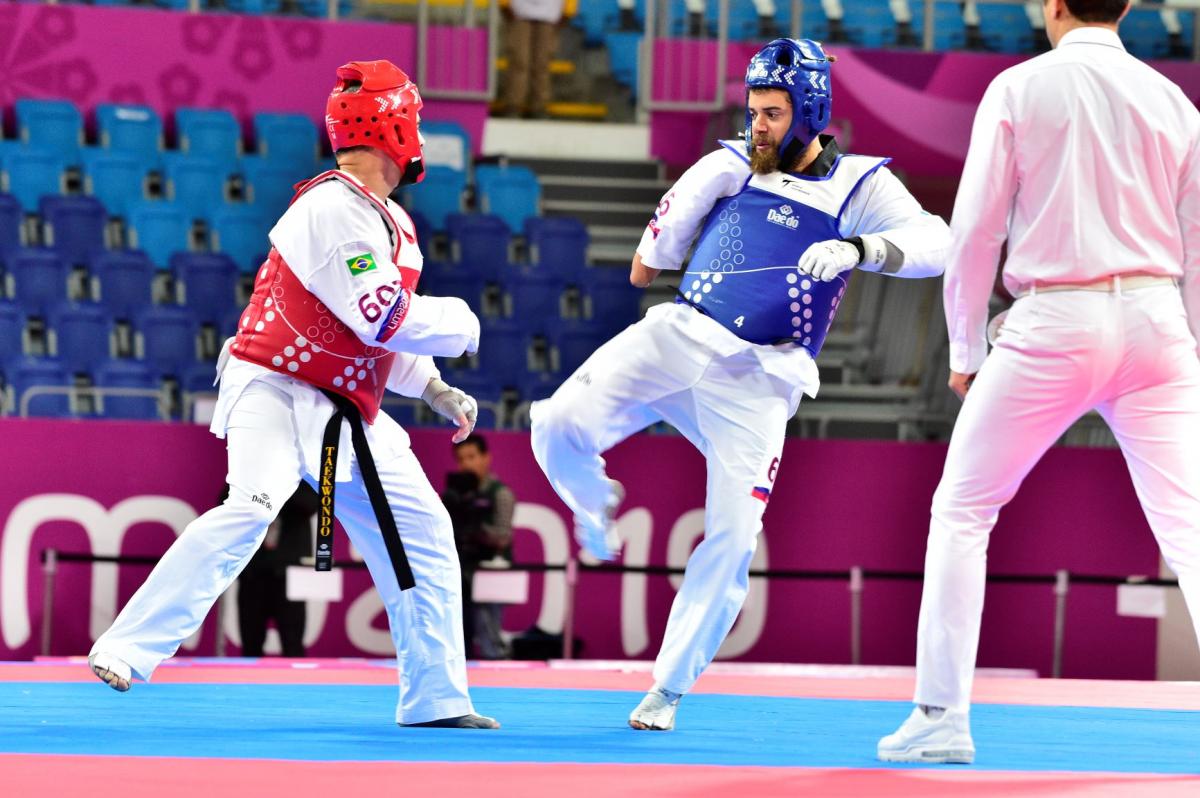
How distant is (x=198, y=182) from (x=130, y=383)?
2.58 meters

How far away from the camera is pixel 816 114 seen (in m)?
5.12

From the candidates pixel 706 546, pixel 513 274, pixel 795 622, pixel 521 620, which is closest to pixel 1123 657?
pixel 795 622

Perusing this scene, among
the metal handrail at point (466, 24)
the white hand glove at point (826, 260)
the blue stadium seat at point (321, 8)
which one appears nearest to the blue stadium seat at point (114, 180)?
the blue stadium seat at point (321, 8)

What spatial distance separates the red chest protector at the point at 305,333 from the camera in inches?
193

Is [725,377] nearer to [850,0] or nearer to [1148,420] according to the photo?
[1148,420]

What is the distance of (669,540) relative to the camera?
10.3 metres

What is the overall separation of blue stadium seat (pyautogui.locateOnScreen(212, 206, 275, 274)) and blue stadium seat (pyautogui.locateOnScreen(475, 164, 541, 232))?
6.50 ft

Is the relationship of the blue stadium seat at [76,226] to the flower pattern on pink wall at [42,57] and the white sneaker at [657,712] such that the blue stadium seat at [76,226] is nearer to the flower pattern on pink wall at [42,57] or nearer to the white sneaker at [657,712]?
the flower pattern on pink wall at [42,57]

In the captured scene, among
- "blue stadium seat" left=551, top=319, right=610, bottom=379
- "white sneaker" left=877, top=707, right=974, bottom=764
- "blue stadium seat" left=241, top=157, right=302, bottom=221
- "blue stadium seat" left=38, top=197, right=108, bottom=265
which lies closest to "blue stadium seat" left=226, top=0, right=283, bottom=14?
"blue stadium seat" left=241, top=157, right=302, bottom=221

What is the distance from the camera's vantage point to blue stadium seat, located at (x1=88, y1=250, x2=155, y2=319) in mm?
12133

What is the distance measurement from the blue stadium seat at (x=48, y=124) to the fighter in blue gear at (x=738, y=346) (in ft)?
31.6

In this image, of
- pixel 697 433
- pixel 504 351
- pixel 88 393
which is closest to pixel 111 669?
pixel 697 433

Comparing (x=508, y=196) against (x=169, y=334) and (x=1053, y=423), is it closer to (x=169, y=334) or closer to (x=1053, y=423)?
(x=169, y=334)

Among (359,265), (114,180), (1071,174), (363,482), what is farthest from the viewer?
(114,180)
